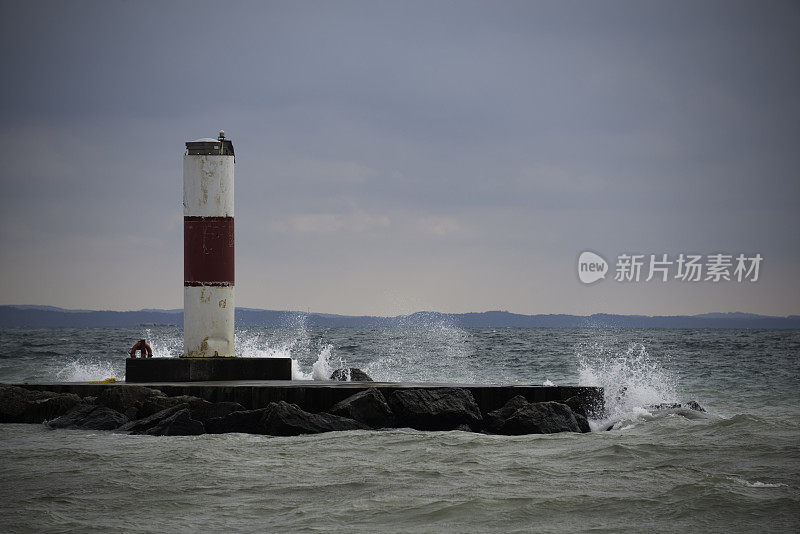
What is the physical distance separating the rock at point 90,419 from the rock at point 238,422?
3.51ft

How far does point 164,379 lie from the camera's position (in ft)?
37.5

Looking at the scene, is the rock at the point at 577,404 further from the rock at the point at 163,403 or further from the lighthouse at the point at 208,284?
the rock at the point at 163,403

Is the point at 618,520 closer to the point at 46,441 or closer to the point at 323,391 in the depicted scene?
the point at 323,391

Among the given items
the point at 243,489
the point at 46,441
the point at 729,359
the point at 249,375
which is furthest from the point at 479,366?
the point at 243,489

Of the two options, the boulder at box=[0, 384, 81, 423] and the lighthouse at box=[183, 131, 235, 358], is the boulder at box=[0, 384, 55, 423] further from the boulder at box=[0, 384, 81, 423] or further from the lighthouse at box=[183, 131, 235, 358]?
the lighthouse at box=[183, 131, 235, 358]

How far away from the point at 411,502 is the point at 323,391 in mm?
3749

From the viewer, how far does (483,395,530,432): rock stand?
10.0 m

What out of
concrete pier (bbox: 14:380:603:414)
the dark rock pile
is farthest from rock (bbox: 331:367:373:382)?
the dark rock pile

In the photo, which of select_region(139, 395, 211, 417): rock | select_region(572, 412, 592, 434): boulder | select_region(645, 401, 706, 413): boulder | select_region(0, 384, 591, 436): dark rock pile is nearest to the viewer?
select_region(0, 384, 591, 436): dark rock pile

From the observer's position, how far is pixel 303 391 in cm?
1026

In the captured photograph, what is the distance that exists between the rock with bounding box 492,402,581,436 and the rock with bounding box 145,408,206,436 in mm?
3092

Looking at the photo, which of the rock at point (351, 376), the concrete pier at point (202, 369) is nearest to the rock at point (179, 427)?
the concrete pier at point (202, 369)

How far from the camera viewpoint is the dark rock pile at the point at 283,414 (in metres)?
9.65

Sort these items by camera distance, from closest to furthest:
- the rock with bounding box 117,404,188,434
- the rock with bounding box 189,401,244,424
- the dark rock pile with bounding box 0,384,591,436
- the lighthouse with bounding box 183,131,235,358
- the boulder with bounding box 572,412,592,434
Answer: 1. the dark rock pile with bounding box 0,384,591,436
2. the rock with bounding box 117,404,188,434
3. the rock with bounding box 189,401,244,424
4. the boulder with bounding box 572,412,592,434
5. the lighthouse with bounding box 183,131,235,358
